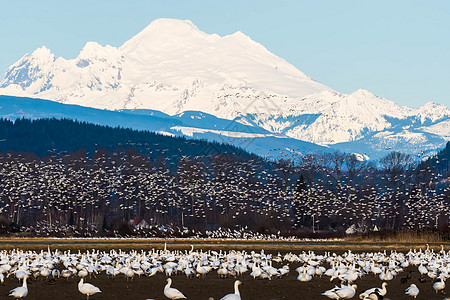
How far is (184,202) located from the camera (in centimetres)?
12356

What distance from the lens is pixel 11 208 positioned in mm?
124625

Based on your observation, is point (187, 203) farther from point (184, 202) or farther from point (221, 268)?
point (221, 268)

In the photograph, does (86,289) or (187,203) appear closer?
(86,289)

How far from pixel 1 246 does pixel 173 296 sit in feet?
108

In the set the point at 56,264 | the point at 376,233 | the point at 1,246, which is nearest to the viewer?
the point at 56,264

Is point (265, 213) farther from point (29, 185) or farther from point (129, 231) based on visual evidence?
point (29, 185)

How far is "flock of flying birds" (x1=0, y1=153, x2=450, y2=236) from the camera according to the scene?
11369 centimetres

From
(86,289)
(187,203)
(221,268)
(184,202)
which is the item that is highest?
(86,289)

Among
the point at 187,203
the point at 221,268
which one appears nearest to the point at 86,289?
the point at 221,268

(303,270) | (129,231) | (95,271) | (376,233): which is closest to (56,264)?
(95,271)

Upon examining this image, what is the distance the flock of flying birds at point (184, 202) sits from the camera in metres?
114

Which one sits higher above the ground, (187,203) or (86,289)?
(86,289)

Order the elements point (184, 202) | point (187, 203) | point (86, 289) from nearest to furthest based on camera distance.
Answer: point (86, 289) → point (184, 202) → point (187, 203)

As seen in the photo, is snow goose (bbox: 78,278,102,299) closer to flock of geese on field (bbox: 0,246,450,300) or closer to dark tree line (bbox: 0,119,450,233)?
flock of geese on field (bbox: 0,246,450,300)
